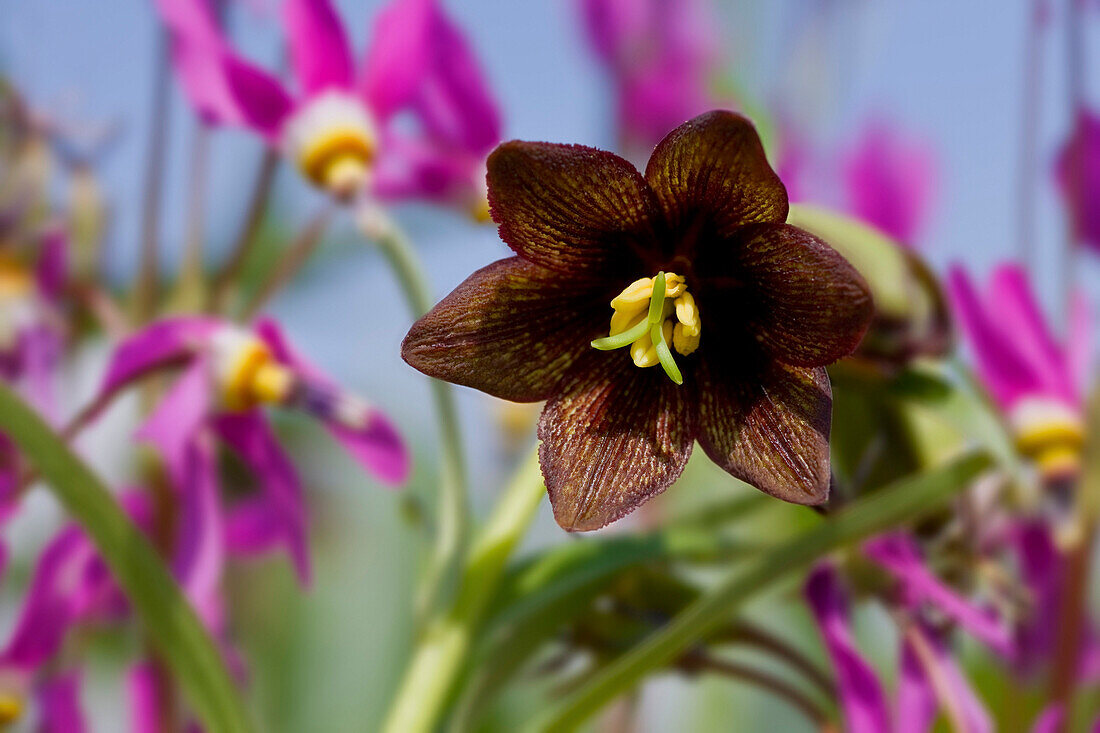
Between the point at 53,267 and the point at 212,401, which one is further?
the point at 53,267

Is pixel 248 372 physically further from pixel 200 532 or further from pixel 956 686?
pixel 956 686

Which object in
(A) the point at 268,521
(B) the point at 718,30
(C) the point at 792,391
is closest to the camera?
(C) the point at 792,391

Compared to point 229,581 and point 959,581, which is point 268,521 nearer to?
point 229,581

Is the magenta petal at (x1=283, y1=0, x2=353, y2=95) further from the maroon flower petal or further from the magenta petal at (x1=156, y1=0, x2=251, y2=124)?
the maroon flower petal

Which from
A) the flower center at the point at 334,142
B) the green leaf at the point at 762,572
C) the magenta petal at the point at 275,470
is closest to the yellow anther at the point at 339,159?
the flower center at the point at 334,142

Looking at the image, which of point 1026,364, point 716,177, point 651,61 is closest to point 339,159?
point 716,177

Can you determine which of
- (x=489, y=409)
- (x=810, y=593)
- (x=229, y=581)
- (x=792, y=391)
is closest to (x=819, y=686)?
(x=810, y=593)

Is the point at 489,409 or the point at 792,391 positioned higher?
the point at 792,391
